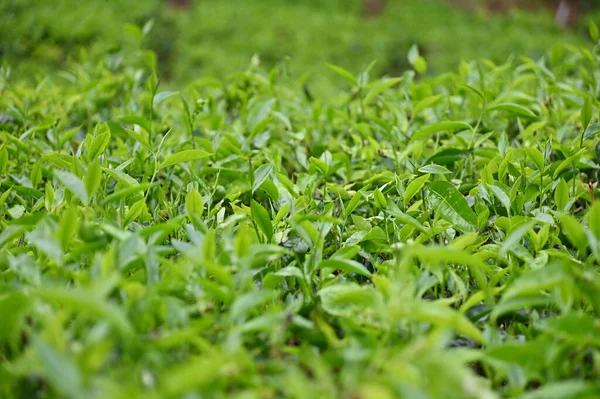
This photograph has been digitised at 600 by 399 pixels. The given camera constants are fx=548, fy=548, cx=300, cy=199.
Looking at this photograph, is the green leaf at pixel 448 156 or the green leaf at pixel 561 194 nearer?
the green leaf at pixel 561 194

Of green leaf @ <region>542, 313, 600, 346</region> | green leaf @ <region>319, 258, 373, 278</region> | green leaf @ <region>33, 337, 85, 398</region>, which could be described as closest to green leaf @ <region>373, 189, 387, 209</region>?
green leaf @ <region>319, 258, 373, 278</region>

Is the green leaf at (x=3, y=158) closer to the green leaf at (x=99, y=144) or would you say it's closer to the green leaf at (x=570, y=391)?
the green leaf at (x=99, y=144)

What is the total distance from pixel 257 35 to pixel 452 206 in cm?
734

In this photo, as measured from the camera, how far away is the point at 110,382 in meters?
0.64

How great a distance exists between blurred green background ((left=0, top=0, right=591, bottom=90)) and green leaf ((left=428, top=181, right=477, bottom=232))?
4649 mm

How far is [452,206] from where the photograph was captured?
1190 mm

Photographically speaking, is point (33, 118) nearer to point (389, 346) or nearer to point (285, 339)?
point (285, 339)

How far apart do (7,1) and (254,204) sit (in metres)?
6.51

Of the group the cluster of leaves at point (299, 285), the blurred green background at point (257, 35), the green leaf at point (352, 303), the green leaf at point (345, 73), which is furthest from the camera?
the blurred green background at point (257, 35)

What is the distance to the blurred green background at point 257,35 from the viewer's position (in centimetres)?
603

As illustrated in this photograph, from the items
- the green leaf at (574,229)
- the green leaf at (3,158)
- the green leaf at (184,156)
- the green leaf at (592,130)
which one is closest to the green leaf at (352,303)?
the green leaf at (574,229)

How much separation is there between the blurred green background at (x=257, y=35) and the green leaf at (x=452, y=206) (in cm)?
465

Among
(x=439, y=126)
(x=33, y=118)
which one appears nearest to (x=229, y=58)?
(x=33, y=118)

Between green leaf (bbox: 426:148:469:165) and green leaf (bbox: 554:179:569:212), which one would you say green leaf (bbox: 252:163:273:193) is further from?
green leaf (bbox: 554:179:569:212)
